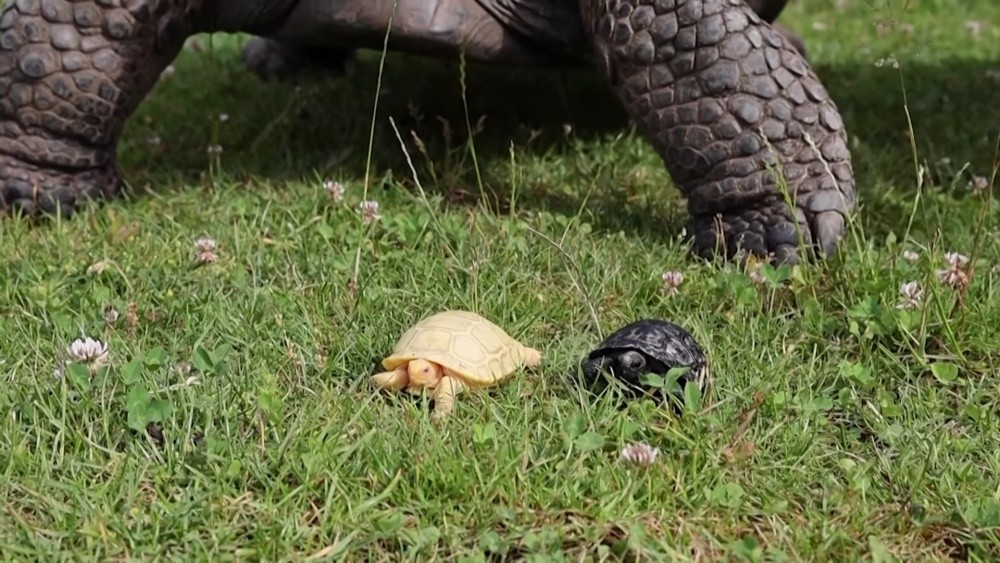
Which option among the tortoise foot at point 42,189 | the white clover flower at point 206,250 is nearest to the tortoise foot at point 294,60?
the tortoise foot at point 42,189

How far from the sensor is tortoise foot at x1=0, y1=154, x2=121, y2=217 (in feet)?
10.4

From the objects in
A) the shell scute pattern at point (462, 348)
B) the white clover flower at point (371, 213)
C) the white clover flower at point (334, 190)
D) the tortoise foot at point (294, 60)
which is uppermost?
the shell scute pattern at point (462, 348)

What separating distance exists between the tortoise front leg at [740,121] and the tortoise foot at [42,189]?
1.55 m

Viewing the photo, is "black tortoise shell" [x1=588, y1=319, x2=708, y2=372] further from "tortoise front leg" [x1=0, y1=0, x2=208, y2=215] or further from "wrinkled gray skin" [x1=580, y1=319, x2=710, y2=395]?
"tortoise front leg" [x1=0, y1=0, x2=208, y2=215]

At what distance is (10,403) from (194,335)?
436 millimetres

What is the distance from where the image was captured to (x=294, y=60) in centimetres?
484

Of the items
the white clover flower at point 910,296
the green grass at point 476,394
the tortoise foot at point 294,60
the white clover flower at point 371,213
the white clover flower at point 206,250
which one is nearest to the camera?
the green grass at point 476,394

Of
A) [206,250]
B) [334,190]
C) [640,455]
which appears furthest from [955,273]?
Result: [206,250]

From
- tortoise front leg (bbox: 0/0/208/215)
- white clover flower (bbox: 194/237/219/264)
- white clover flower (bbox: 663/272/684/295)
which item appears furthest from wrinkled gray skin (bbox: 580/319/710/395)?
tortoise front leg (bbox: 0/0/208/215)

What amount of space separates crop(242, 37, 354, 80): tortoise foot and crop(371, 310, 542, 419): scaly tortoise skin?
111 inches

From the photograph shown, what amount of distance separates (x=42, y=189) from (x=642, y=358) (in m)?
1.91

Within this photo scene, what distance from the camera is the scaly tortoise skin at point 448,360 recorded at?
2.08 meters

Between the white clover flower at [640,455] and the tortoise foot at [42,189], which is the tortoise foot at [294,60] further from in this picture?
the white clover flower at [640,455]

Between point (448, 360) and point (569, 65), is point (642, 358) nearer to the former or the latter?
point (448, 360)
